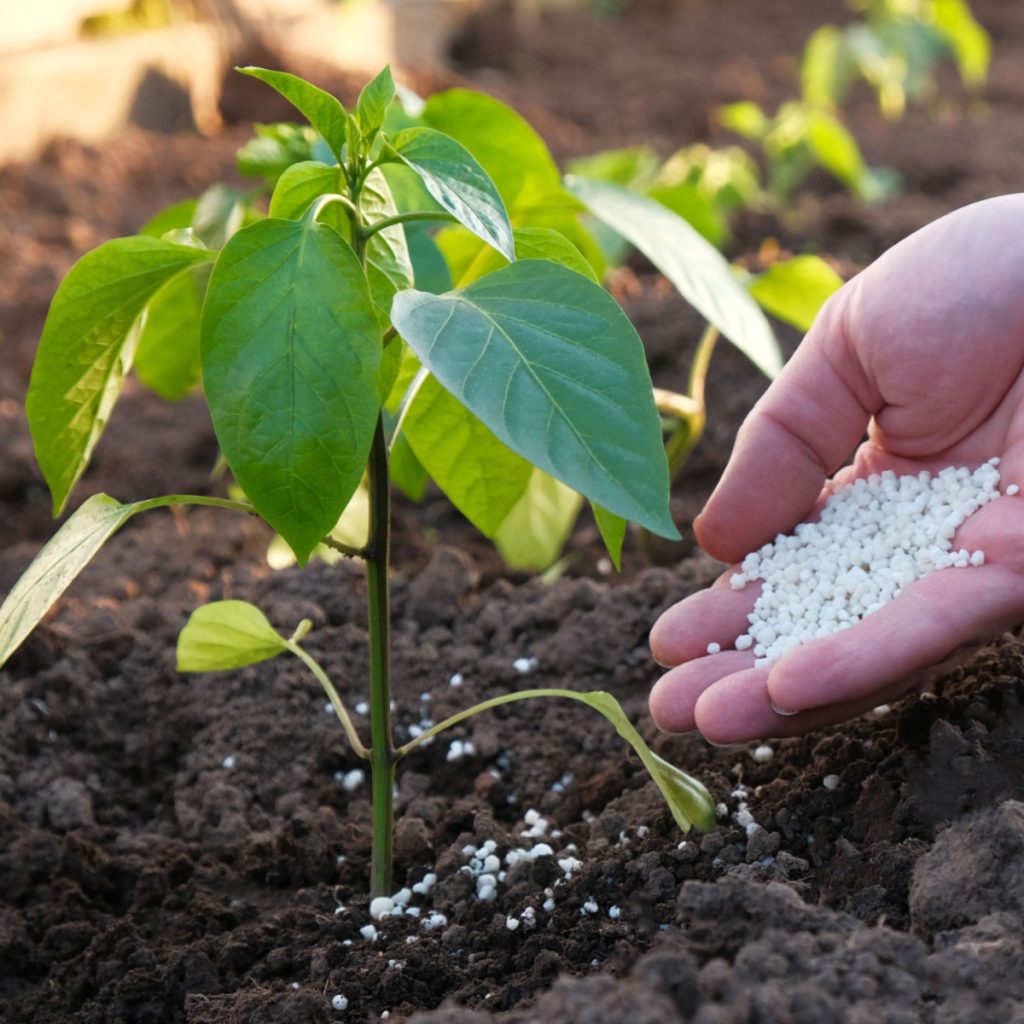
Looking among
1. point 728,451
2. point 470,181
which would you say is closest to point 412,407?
point 470,181

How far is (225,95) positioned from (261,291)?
3.84 meters

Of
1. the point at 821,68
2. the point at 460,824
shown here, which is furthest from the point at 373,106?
the point at 821,68

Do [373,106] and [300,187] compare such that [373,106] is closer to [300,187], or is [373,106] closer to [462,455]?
[300,187]

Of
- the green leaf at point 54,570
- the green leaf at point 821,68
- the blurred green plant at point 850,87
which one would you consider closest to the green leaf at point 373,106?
the green leaf at point 54,570

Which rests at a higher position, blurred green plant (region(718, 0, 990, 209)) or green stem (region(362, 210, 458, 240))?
blurred green plant (region(718, 0, 990, 209))

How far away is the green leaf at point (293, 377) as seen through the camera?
0.87 m

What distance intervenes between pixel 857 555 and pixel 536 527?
596mm

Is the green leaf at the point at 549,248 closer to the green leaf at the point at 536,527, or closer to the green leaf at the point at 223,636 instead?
the green leaf at the point at 223,636

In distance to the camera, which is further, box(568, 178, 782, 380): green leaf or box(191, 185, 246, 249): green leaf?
box(191, 185, 246, 249): green leaf

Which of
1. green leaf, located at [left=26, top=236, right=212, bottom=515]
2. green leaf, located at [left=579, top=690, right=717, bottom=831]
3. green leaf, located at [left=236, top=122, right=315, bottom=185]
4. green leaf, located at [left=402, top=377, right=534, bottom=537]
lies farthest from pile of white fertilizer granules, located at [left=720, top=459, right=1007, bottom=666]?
green leaf, located at [left=236, top=122, right=315, bottom=185]

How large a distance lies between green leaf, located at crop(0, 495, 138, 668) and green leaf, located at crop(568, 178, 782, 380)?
59 centimetres

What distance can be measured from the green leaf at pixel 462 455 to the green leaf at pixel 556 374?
0.59ft

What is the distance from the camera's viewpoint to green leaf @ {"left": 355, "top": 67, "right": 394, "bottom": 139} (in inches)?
39.4

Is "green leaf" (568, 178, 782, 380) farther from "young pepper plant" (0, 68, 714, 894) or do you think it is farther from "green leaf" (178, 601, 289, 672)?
"green leaf" (178, 601, 289, 672)
